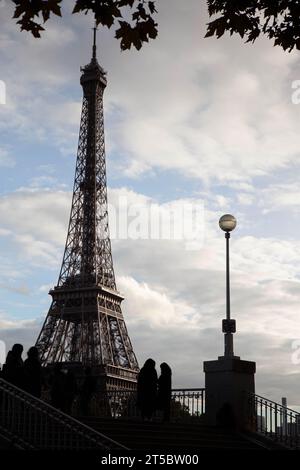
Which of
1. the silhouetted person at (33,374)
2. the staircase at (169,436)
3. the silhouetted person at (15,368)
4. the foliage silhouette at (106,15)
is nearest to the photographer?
the foliage silhouette at (106,15)

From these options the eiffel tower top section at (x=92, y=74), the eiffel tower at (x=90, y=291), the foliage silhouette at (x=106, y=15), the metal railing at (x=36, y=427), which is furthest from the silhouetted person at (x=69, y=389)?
the eiffel tower top section at (x=92, y=74)

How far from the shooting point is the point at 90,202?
313 feet

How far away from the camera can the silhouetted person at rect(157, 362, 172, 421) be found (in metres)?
20.9

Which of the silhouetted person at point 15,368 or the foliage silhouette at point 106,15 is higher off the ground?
the foliage silhouette at point 106,15

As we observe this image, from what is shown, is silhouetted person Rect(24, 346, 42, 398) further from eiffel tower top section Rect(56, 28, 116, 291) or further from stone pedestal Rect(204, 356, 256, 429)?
eiffel tower top section Rect(56, 28, 116, 291)

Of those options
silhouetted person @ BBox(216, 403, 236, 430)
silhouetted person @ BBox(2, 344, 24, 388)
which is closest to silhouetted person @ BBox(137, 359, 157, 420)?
silhouetted person @ BBox(216, 403, 236, 430)

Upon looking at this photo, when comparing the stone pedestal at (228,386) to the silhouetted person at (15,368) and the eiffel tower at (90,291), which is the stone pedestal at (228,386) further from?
the eiffel tower at (90,291)

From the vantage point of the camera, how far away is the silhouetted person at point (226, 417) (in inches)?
768

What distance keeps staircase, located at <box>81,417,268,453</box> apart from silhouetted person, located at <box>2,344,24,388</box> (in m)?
1.82

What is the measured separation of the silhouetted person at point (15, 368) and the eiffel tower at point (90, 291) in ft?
197

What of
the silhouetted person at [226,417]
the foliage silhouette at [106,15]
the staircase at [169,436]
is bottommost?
the staircase at [169,436]

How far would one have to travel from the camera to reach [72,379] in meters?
22.4
